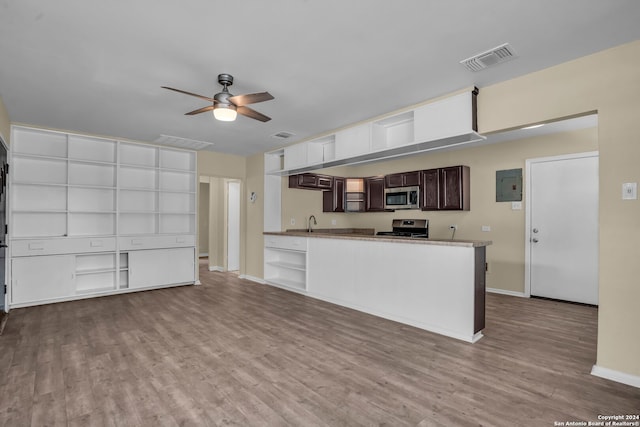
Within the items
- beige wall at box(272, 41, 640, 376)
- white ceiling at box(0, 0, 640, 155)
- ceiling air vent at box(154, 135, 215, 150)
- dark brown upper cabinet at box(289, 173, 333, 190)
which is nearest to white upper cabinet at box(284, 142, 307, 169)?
dark brown upper cabinet at box(289, 173, 333, 190)

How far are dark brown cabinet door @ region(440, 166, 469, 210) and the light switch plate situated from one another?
10.3 ft

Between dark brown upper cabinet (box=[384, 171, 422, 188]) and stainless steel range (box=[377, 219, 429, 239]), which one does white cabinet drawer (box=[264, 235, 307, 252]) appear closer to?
stainless steel range (box=[377, 219, 429, 239])

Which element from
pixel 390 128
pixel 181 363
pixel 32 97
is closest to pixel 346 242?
pixel 390 128

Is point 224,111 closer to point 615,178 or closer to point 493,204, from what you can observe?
→ point 615,178

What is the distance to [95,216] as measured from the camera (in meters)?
5.38

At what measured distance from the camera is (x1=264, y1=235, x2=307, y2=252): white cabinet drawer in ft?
17.4

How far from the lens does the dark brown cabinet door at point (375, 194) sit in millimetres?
6805

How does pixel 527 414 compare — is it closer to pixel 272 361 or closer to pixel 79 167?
pixel 272 361

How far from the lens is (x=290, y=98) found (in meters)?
3.61

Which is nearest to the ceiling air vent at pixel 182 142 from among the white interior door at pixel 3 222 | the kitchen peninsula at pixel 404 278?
the white interior door at pixel 3 222

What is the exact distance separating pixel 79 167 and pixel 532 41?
6.19 m

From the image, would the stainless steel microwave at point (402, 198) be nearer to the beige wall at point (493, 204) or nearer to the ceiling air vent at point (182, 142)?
the beige wall at point (493, 204)

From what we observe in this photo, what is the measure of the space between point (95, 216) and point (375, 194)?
5.21 meters

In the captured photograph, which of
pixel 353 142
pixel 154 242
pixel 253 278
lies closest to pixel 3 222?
pixel 154 242
